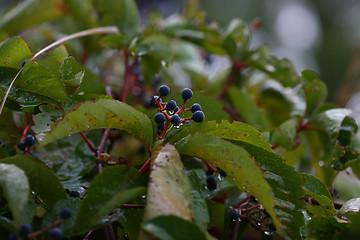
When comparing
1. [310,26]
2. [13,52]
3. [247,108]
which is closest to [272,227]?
[247,108]

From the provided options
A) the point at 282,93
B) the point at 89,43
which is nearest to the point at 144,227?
the point at 282,93

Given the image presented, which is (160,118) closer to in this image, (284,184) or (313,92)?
(284,184)

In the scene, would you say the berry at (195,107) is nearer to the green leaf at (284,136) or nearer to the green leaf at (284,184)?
the green leaf at (284,184)

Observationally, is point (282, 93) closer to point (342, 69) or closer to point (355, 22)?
point (342, 69)

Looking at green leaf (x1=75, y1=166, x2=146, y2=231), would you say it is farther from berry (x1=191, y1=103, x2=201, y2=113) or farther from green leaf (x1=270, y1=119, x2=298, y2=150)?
green leaf (x1=270, y1=119, x2=298, y2=150)

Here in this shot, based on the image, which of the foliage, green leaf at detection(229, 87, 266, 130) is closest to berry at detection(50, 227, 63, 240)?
the foliage

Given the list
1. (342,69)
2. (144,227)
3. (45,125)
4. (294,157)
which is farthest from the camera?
(342,69)
